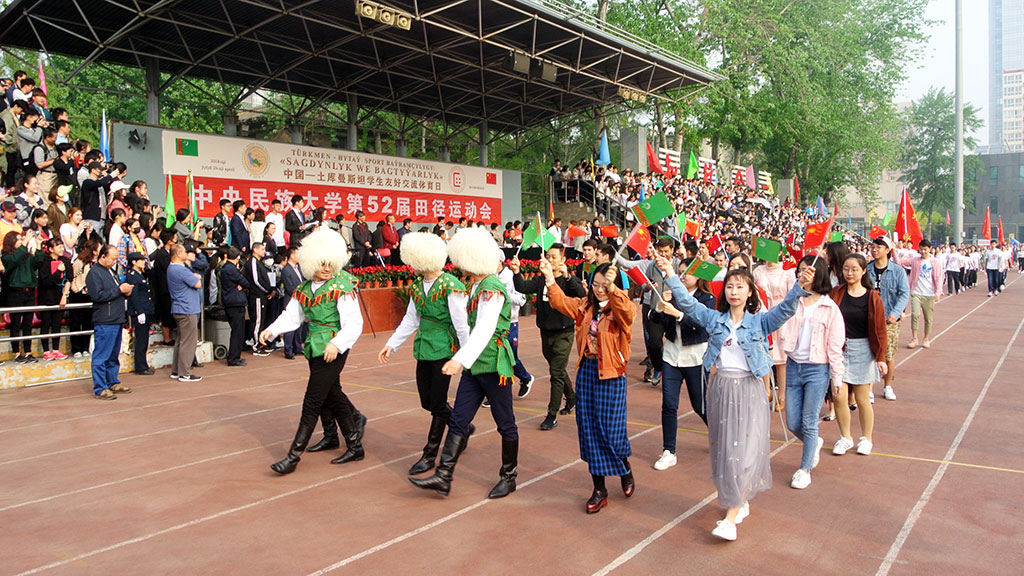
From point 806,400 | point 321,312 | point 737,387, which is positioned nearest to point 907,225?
point 806,400

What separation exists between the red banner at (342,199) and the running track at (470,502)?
9.86 metres

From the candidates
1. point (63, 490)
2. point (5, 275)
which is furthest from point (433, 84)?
point (63, 490)

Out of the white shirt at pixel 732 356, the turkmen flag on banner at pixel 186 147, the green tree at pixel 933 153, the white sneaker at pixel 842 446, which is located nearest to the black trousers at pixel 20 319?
the turkmen flag on banner at pixel 186 147

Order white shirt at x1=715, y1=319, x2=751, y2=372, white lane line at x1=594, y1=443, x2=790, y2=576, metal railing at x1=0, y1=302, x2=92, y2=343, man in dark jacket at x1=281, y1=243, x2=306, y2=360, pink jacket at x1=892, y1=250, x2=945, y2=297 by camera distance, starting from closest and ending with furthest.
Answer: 1. white lane line at x1=594, y1=443, x2=790, y2=576
2. white shirt at x1=715, y1=319, x2=751, y2=372
3. metal railing at x1=0, y1=302, x2=92, y2=343
4. man in dark jacket at x1=281, y1=243, x2=306, y2=360
5. pink jacket at x1=892, y1=250, x2=945, y2=297

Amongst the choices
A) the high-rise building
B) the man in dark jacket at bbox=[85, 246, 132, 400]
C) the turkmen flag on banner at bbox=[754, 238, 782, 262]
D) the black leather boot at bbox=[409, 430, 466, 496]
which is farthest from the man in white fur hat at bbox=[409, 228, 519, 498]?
the high-rise building

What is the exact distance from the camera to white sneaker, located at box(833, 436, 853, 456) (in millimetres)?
5680

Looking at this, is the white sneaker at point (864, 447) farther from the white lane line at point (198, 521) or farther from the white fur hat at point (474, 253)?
the white lane line at point (198, 521)

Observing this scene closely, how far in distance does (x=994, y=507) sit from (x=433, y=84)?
17.7 metres

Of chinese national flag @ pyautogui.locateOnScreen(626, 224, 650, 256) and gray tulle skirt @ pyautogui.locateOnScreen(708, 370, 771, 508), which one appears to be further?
chinese national flag @ pyautogui.locateOnScreen(626, 224, 650, 256)

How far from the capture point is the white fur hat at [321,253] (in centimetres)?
532

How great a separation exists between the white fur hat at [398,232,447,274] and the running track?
5.16 ft

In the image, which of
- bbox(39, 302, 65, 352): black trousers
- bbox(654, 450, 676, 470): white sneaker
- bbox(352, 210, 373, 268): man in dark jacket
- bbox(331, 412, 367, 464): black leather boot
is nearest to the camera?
bbox(654, 450, 676, 470): white sneaker

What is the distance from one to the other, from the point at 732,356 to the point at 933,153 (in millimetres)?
74116

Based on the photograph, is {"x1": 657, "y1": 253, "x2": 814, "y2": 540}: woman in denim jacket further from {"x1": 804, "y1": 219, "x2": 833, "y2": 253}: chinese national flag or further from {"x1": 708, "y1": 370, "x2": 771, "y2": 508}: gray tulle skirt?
{"x1": 804, "y1": 219, "x2": 833, "y2": 253}: chinese national flag
